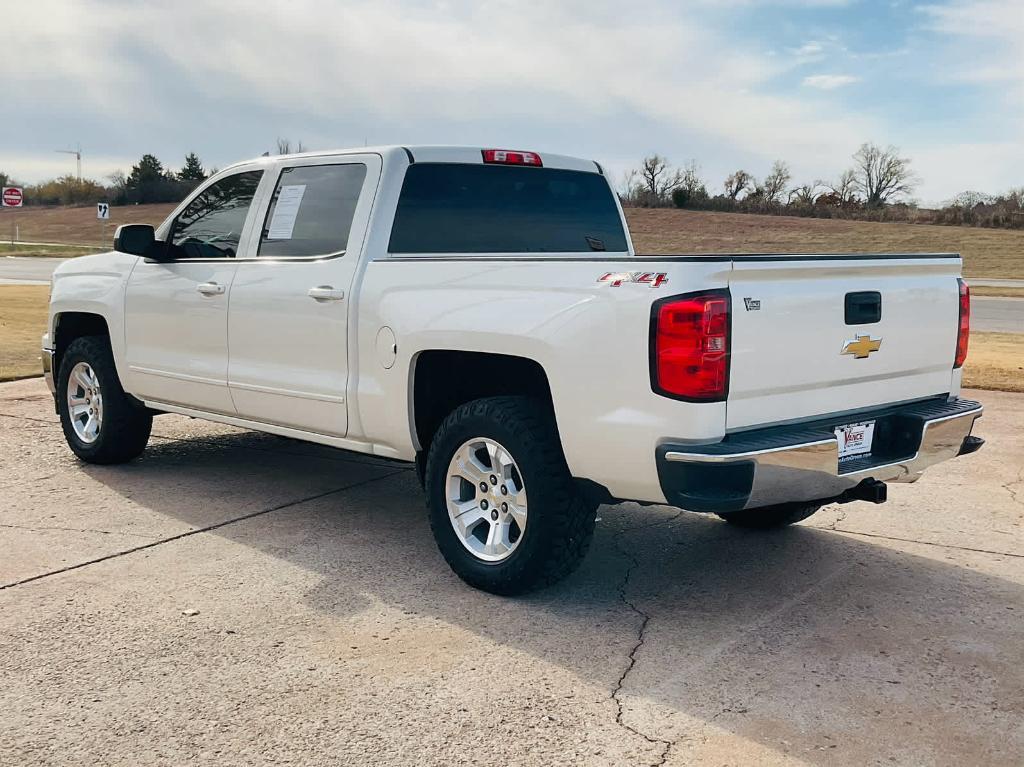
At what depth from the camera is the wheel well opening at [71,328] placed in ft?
23.5

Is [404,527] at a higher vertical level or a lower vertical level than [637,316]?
lower

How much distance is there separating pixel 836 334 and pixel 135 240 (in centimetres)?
399

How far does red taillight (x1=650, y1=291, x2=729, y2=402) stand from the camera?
12.5ft

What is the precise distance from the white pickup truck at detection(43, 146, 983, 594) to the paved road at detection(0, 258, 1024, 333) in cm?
1380

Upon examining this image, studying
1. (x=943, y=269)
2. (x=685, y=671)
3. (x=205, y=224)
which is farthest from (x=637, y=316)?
(x=205, y=224)

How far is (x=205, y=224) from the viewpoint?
6242 millimetres

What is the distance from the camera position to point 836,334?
4.28 metres

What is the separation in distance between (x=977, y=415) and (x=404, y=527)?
9.44 ft

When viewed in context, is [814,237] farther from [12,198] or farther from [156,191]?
[156,191]

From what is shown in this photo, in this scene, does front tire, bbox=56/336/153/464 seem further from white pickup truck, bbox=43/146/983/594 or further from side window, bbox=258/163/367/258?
side window, bbox=258/163/367/258

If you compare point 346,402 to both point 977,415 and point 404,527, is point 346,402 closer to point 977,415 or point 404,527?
point 404,527

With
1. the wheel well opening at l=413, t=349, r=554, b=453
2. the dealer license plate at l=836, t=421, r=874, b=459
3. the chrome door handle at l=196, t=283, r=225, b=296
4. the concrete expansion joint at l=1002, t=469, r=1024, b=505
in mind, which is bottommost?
the concrete expansion joint at l=1002, t=469, r=1024, b=505

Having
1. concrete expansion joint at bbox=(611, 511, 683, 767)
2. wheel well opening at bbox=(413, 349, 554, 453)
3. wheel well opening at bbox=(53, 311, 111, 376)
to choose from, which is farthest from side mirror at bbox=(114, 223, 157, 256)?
concrete expansion joint at bbox=(611, 511, 683, 767)

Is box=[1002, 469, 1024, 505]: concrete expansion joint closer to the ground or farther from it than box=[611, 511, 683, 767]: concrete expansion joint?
farther from it
